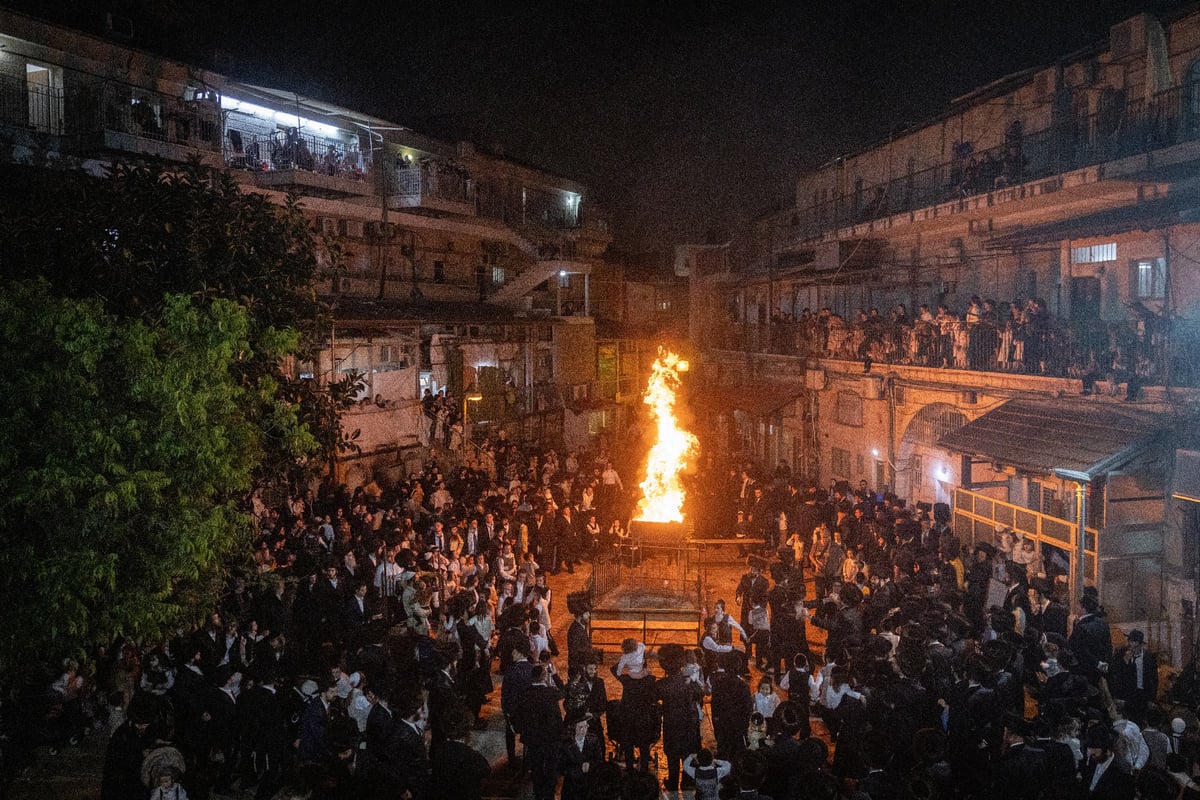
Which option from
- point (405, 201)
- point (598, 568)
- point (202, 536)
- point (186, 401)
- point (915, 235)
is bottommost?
point (598, 568)

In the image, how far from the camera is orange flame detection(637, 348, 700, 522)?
2044 centimetres

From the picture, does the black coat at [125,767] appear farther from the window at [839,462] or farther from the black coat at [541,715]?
the window at [839,462]

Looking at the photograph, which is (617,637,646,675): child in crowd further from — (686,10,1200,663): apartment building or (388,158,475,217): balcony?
(388,158,475,217): balcony

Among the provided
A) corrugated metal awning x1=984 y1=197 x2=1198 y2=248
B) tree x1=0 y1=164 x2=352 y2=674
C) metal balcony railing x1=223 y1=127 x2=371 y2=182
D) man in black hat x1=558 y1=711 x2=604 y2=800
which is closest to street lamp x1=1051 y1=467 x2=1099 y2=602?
corrugated metal awning x1=984 y1=197 x2=1198 y2=248

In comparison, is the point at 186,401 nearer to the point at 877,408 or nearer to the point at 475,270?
the point at 877,408

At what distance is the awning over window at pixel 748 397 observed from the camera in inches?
1035

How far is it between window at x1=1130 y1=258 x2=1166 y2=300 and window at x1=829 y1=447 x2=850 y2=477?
29.4 feet

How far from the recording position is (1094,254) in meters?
17.3

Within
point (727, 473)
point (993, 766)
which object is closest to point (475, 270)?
point (727, 473)

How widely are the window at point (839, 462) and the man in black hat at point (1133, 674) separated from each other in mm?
13838

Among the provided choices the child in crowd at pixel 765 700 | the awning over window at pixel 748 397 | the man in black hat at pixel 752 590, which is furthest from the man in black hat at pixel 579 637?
the awning over window at pixel 748 397

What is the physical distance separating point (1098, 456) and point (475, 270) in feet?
80.2

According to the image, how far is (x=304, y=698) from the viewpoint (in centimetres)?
902

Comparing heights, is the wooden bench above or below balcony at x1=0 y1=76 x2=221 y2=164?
below
